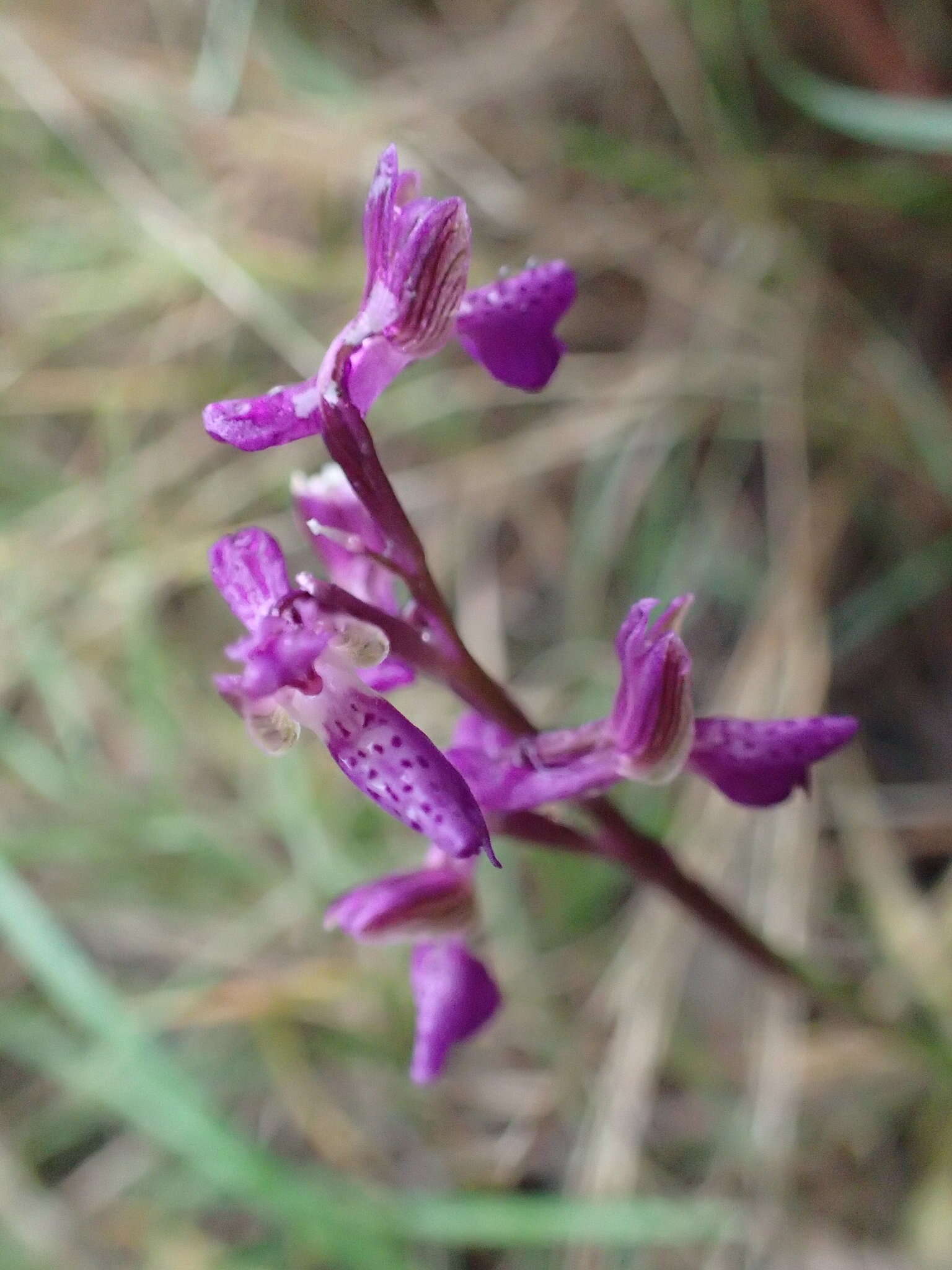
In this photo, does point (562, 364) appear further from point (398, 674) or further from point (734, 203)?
point (398, 674)

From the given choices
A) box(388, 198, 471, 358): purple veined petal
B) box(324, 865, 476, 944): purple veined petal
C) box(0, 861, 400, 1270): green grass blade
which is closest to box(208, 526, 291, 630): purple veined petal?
box(388, 198, 471, 358): purple veined petal

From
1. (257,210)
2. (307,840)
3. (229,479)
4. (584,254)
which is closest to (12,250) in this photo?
(257,210)

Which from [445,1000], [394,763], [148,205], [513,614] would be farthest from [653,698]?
[148,205]

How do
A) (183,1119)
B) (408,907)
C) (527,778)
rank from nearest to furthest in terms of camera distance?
(527,778)
(408,907)
(183,1119)

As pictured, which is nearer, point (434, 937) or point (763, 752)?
point (763, 752)

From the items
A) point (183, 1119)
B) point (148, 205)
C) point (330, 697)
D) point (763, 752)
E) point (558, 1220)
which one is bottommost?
point (558, 1220)

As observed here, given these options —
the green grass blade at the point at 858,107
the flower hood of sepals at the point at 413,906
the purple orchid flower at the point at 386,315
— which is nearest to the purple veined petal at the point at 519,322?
the purple orchid flower at the point at 386,315

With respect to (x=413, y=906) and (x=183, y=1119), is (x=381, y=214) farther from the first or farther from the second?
(x=183, y=1119)

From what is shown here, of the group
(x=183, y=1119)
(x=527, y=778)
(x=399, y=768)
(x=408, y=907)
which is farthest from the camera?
(x=183, y=1119)
